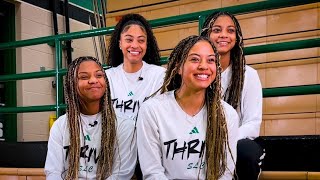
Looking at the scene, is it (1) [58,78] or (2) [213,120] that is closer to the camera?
(2) [213,120]

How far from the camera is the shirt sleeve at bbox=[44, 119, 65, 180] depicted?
190 cm

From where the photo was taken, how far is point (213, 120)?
5.34 ft

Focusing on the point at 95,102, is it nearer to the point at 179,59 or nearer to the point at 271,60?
the point at 179,59

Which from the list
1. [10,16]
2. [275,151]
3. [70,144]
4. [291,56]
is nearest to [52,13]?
[10,16]

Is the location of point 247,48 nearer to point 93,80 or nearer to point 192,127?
point 192,127

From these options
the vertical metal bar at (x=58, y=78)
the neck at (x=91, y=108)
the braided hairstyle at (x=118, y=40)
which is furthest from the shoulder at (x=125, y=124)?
the vertical metal bar at (x=58, y=78)

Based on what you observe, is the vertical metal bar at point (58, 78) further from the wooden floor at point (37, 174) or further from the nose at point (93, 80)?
the nose at point (93, 80)

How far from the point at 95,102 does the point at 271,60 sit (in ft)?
5.77

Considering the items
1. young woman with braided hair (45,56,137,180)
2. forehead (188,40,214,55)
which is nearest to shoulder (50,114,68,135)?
young woman with braided hair (45,56,137,180)

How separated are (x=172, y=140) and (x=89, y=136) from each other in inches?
19.3

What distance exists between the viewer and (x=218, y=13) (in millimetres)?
1943

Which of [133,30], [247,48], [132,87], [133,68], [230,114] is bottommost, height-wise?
[230,114]

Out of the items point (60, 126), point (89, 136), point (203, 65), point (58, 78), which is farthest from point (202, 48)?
point (58, 78)

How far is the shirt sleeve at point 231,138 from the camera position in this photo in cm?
163
